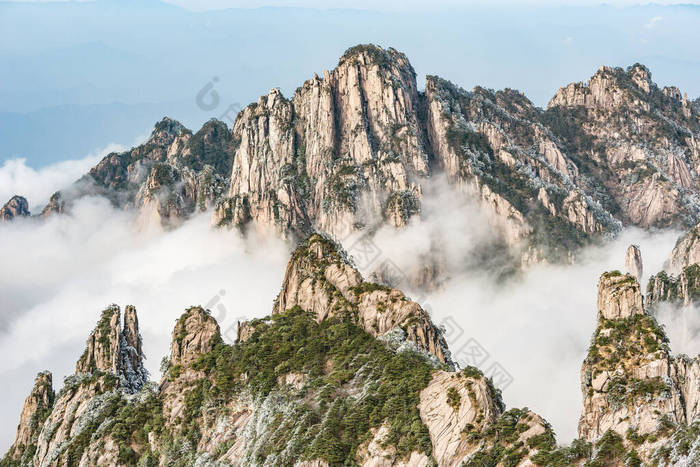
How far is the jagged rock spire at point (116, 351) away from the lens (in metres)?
122

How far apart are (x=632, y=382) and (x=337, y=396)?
3098 centimetres

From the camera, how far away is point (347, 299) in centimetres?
11069

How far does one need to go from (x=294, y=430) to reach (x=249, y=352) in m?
22.4

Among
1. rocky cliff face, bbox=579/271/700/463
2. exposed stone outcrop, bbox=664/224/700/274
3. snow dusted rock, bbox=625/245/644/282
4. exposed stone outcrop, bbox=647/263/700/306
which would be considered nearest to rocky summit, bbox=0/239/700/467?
rocky cliff face, bbox=579/271/700/463

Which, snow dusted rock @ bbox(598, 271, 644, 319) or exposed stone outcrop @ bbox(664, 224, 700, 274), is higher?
exposed stone outcrop @ bbox(664, 224, 700, 274)

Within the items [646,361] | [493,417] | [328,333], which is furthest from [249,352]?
[646,361]

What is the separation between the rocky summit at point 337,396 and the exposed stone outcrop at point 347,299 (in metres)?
0.22

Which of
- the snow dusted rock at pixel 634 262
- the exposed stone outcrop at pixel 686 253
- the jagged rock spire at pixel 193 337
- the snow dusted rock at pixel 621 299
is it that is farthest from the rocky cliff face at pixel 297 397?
the exposed stone outcrop at pixel 686 253

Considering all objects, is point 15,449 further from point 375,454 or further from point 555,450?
point 555,450

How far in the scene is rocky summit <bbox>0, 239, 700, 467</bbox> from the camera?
68.8 metres

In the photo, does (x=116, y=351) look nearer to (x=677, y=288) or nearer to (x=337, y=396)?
(x=337, y=396)

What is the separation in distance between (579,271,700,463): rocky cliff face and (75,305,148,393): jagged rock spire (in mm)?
68278

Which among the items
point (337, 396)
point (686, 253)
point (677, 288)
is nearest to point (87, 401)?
point (337, 396)

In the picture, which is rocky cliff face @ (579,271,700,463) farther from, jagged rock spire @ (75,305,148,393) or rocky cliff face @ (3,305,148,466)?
jagged rock spire @ (75,305,148,393)
